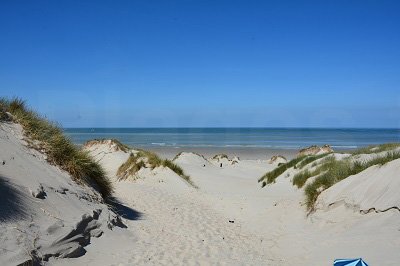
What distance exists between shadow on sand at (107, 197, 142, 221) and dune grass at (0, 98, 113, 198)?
333 millimetres

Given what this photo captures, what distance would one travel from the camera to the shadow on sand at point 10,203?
5.76 m

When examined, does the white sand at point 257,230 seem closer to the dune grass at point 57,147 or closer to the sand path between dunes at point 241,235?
the sand path between dunes at point 241,235

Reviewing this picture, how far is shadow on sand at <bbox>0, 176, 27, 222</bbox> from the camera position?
5.76 m

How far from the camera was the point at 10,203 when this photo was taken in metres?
6.09

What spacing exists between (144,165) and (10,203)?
13865 millimetres

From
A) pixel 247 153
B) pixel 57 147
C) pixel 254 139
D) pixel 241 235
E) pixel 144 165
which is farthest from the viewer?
pixel 254 139

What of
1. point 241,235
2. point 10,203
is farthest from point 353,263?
point 10,203

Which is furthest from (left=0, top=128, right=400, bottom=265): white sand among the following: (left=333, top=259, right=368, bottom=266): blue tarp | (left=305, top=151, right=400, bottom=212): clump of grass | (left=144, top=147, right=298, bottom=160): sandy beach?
(left=144, top=147, right=298, bottom=160): sandy beach

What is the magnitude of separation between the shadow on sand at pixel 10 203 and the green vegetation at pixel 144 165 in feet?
41.2

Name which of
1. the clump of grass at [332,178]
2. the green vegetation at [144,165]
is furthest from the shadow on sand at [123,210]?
A: the green vegetation at [144,165]

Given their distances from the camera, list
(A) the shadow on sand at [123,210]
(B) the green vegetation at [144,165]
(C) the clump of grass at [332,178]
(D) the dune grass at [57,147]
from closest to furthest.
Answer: (D) the dune grass at [57,147]
(A) the shadow on sand at [123,210]
(C) the clump of grass at [332,178]
(B) the green vegetation at [144,165]

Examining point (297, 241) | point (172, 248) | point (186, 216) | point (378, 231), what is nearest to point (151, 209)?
point (186, 216)

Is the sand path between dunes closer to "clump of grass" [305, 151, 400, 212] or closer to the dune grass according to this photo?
"clump of grass" [305, 151, 400, 212]

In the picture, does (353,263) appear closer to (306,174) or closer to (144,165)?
(306,174)
